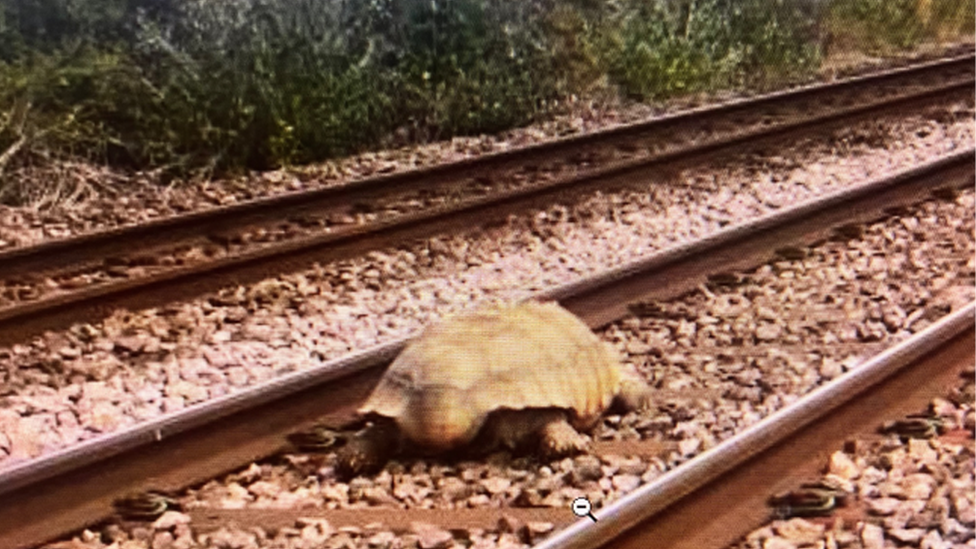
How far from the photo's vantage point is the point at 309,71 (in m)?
12.1

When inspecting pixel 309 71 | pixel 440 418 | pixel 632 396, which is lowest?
pixel 632 396

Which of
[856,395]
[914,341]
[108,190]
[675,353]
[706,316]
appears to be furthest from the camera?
[108,190]

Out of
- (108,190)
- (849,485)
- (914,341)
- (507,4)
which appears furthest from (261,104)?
(849,485)

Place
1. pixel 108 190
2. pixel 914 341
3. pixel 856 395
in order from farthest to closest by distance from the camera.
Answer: pixel 108 190 < pixel 914 341 < pixel 856 395

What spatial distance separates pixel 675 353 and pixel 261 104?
5.43 metres

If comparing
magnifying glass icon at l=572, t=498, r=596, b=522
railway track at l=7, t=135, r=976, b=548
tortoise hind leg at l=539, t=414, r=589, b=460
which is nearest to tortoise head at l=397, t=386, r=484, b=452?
tortoise hind leg at l=539, t=414, r=589, b=460

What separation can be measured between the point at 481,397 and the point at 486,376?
9 centimetres

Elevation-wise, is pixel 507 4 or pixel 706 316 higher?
pixel 507 4

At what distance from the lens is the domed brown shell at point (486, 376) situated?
5.46m

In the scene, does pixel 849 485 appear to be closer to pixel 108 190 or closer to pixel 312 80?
pixel 108 190

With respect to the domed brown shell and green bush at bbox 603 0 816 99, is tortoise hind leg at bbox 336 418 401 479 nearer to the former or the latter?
the domed brown shell

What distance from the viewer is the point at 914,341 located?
6.24 meters

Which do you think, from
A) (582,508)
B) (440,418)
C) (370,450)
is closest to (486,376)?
(440,418)

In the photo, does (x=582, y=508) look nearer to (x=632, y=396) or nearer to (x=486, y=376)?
(x=486, y=376)
